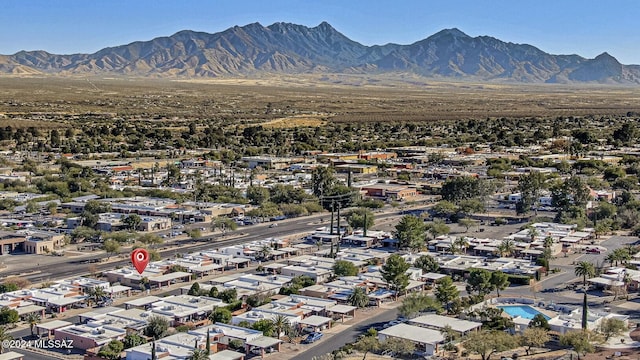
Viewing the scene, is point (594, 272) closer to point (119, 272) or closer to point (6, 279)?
point (119, 272)

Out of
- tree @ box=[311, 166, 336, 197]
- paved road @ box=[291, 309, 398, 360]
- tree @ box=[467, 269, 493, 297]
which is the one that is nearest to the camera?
paved road @ box=[291, 309, 398, 360]

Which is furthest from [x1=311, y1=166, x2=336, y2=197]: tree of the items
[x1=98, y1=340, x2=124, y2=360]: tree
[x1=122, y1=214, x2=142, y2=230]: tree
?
[x1=98, y1=340, x2=124, y2=360]: tree

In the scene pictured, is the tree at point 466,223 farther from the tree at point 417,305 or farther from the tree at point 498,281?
the tree at point 417,305

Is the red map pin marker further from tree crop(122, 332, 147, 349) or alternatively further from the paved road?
the paved road

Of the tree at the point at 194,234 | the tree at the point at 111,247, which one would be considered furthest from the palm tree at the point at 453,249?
the tree at the point at 111,247

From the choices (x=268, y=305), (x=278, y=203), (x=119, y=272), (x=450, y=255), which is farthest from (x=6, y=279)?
(x=278, y=203)

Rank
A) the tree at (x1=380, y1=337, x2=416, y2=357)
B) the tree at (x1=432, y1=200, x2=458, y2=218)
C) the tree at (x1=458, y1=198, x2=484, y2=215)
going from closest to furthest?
the tree at (x1=380, y1=337, x2=416, y2=357) → the tree at (x1=432, y1=200, x2=458, y2=218) → the tree at (x1=458, y1=198, x2=484, y2=215)

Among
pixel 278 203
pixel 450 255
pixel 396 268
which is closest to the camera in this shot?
pixel 396 268
